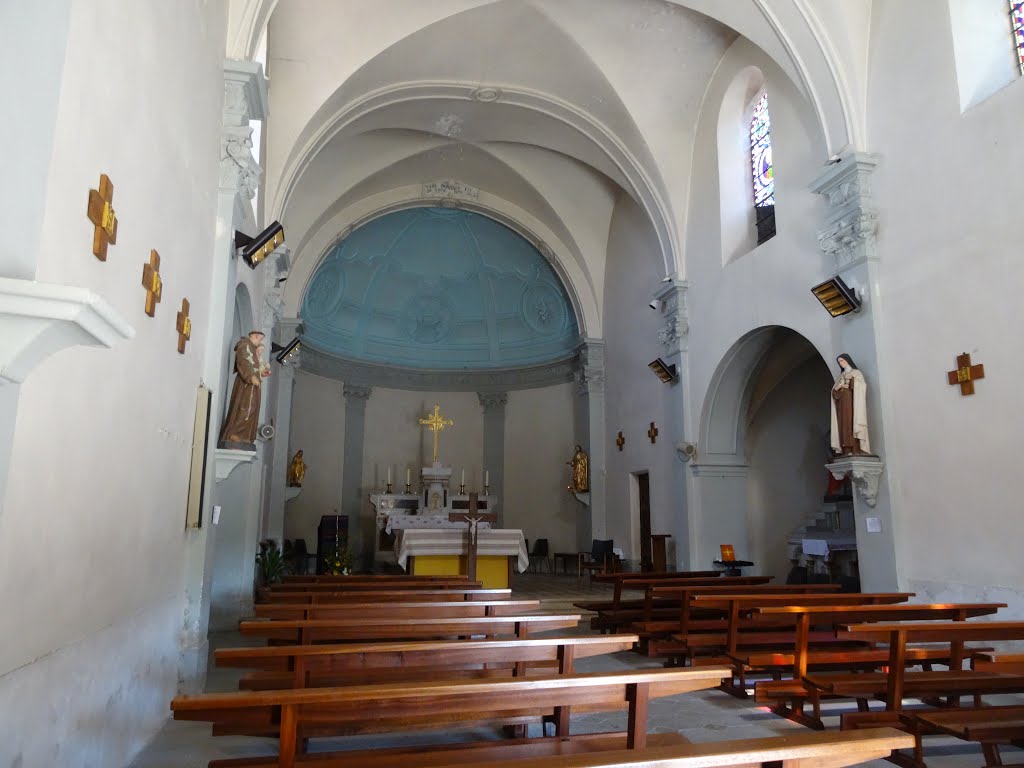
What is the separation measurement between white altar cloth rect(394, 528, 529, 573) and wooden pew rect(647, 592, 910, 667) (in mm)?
4391

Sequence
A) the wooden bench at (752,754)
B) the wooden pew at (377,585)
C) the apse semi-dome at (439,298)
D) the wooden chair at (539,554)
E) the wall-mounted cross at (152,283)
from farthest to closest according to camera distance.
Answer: the apse semi-dome at (439,298)
the wooden chair at (539,554)
the wooden pew at (377,585)
the wall-mounted cross at (152,283)
the wooden bench at (752,754)

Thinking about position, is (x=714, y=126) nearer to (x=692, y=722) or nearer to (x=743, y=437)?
(x=743, y=437)

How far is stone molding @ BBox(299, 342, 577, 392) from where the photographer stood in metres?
16.5

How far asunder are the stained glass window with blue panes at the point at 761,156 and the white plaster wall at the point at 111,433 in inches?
303

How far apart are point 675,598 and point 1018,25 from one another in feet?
20.2

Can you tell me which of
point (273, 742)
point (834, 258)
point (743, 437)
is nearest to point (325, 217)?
point (743, 437)

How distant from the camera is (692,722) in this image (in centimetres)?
452

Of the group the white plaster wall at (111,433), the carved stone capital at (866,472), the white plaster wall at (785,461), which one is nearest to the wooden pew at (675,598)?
the carved stone capital at (866,472)

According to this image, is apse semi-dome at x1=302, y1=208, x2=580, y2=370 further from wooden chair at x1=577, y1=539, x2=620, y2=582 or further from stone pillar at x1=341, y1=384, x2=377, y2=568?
wooden chair at x1=577, y1=539, x2=620, y2=582

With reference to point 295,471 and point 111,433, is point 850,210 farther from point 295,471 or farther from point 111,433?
point 295,471

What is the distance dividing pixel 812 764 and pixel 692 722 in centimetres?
271

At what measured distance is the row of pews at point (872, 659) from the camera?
355 cm

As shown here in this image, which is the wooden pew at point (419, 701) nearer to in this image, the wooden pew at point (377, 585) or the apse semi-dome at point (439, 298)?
the wooden pew at point (377, 585)

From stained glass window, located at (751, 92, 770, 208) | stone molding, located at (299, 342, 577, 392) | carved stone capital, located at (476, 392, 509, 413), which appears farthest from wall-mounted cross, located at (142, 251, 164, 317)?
carved stone capital, located at (476, 392, 509, 413)
